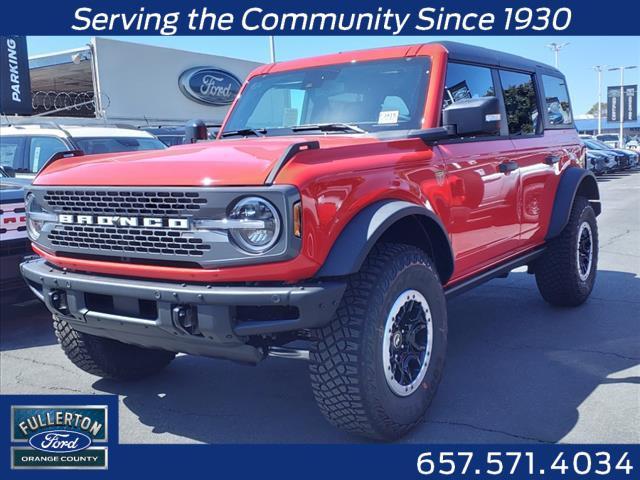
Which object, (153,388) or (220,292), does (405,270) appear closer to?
(220,292)

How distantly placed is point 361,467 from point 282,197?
1357mm

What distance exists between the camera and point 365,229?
285 centimetres

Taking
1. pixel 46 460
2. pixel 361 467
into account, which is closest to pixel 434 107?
pixel 361 467

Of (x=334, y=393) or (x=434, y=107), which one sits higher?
(x=434, y=107)

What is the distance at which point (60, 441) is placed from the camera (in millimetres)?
3240

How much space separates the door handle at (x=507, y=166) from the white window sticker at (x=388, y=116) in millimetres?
904

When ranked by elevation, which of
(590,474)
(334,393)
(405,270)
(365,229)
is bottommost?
(590,474)

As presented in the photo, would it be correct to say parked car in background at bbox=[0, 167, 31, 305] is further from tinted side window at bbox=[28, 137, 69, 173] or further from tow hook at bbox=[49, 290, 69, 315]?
tinted side window at bbox=[28, 137, 69, 173]

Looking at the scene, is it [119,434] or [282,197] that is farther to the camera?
[119,434]

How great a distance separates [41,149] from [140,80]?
7.63 m

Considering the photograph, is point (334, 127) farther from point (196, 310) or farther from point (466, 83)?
point (196, 310)

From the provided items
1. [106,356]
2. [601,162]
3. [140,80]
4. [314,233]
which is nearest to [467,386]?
[314,233]

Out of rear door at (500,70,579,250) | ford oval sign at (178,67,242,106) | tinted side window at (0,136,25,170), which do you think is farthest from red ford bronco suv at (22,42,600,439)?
ford oval sign at (178,67,242,106)

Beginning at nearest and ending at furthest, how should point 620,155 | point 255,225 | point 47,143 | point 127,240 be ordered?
point 255,225, point 127,240, point 47,143, point 620,155
